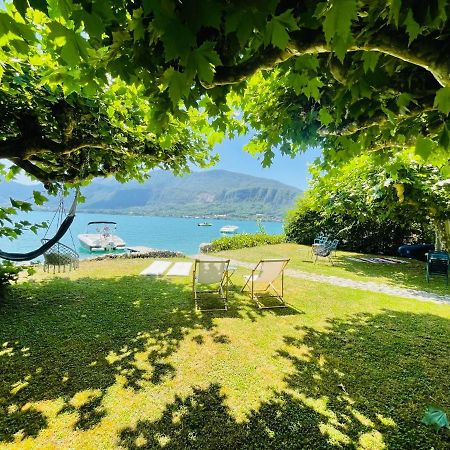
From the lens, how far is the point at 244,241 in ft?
65.7

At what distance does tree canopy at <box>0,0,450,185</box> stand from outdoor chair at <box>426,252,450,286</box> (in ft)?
23.1

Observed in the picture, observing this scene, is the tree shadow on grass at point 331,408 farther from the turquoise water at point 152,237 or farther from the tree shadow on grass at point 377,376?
the turquoise water at point 152,237

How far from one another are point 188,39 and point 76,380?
4317mm

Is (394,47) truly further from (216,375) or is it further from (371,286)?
(371,286)

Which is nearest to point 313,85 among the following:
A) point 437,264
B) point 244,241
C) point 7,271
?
point 7,271

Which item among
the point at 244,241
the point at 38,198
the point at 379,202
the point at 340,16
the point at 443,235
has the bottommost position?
the point at 244,241

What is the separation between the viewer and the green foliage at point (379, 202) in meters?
9.82

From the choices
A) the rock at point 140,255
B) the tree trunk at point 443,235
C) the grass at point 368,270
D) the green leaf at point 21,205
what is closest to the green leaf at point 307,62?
the green leaf at point 21,205

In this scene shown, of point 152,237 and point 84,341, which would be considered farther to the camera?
point 152,237

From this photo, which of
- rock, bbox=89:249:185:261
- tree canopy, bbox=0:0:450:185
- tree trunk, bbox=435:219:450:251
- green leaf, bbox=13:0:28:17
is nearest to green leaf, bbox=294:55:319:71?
tree canopy, bbox=0:0:450:185

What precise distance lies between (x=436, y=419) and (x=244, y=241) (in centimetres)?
1693

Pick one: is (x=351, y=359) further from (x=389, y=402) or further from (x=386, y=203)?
(x=386, y=203)

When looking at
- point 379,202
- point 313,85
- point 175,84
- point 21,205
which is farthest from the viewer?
point 379,202

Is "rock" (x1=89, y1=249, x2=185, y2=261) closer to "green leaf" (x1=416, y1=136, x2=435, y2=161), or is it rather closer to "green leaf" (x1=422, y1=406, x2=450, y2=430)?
"green leaf" (x1=422, y1=406, x2=450, y2=430)
